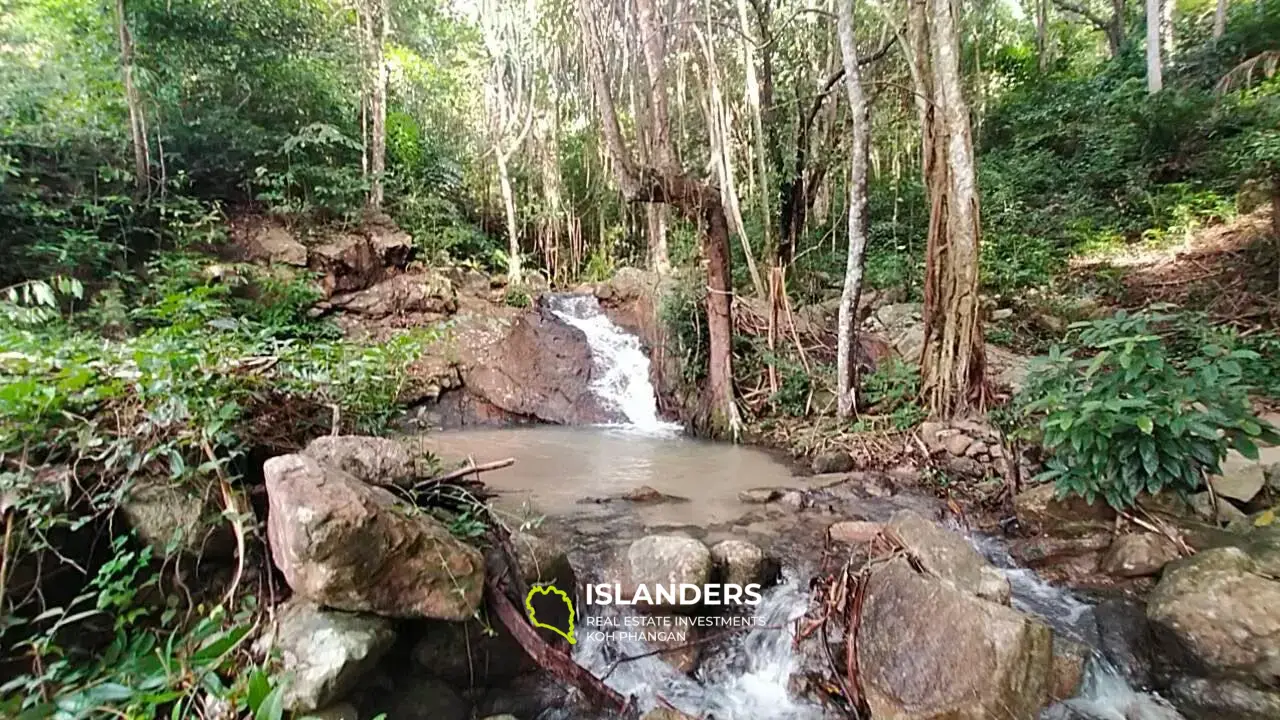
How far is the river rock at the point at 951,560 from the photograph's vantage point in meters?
2.44

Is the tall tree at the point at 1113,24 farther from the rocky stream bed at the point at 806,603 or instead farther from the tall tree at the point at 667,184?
the rocky stream bed at the point at 806,603

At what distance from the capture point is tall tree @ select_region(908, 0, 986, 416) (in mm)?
4836

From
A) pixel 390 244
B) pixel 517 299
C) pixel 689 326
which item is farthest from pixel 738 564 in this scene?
pixel 390 244

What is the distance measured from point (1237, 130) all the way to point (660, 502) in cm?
961

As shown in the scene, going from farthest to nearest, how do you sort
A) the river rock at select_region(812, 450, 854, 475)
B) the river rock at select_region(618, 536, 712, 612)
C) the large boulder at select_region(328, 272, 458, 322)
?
the large boulder at select_region(328, 272, 458, 322), the river rock at select_region(812, 450, 854, 475), the river rock at select_region(618, 536, 712, 612)

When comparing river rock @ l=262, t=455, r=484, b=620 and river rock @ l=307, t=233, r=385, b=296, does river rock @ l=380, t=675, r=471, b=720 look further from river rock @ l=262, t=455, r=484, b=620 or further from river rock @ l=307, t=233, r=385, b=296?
river rock @ l=307, t=233, r=385, b=296

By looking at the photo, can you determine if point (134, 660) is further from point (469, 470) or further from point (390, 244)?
point (390, 244)

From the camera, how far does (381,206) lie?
9.29 m

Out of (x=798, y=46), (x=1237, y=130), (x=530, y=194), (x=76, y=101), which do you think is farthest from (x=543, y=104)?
(x=1237, y=130)

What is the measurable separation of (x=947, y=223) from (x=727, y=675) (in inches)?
167

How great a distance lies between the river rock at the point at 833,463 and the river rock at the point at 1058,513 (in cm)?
146

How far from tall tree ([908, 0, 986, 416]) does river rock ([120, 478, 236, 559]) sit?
16.5 feet

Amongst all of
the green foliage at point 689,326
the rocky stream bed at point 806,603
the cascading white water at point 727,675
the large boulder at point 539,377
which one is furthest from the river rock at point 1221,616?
the large boulder at point 539,377

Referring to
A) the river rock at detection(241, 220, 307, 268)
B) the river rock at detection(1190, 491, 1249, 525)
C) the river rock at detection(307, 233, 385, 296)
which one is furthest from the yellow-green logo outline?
the river rock at detection(241, 220, 307, 268)
